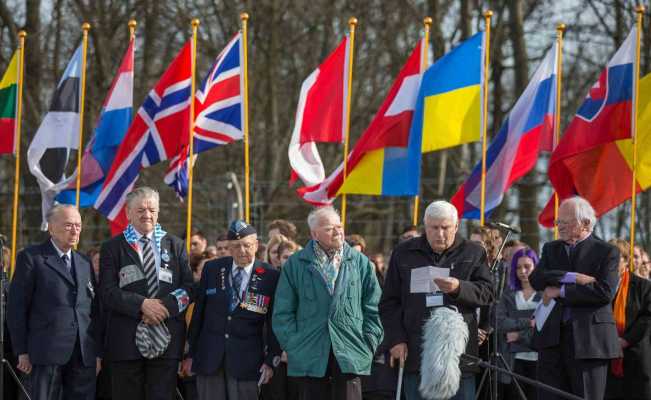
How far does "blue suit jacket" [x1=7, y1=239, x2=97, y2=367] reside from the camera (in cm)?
884

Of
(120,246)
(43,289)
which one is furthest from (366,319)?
(43,289)

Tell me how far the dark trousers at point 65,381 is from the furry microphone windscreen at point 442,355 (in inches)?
109

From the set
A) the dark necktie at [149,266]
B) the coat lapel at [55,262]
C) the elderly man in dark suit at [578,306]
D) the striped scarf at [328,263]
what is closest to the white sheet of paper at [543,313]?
the elderly man in dark suit at [578,306]

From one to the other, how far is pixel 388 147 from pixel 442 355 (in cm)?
478

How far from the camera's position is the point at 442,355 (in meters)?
7.51

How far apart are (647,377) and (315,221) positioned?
3.41m

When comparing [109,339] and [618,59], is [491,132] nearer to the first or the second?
[618,59]

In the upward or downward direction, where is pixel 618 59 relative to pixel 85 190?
upward

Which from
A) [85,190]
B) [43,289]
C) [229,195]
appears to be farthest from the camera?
[229,195]

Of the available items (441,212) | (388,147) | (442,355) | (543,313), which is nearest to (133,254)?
(441,212)

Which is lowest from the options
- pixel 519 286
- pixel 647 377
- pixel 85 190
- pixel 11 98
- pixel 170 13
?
pixel 647 377

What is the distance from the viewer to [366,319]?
8.42 m

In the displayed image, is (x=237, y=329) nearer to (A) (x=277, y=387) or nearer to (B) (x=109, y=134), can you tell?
(A) (x=277, y=387)

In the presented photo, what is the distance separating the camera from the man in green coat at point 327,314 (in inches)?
321
